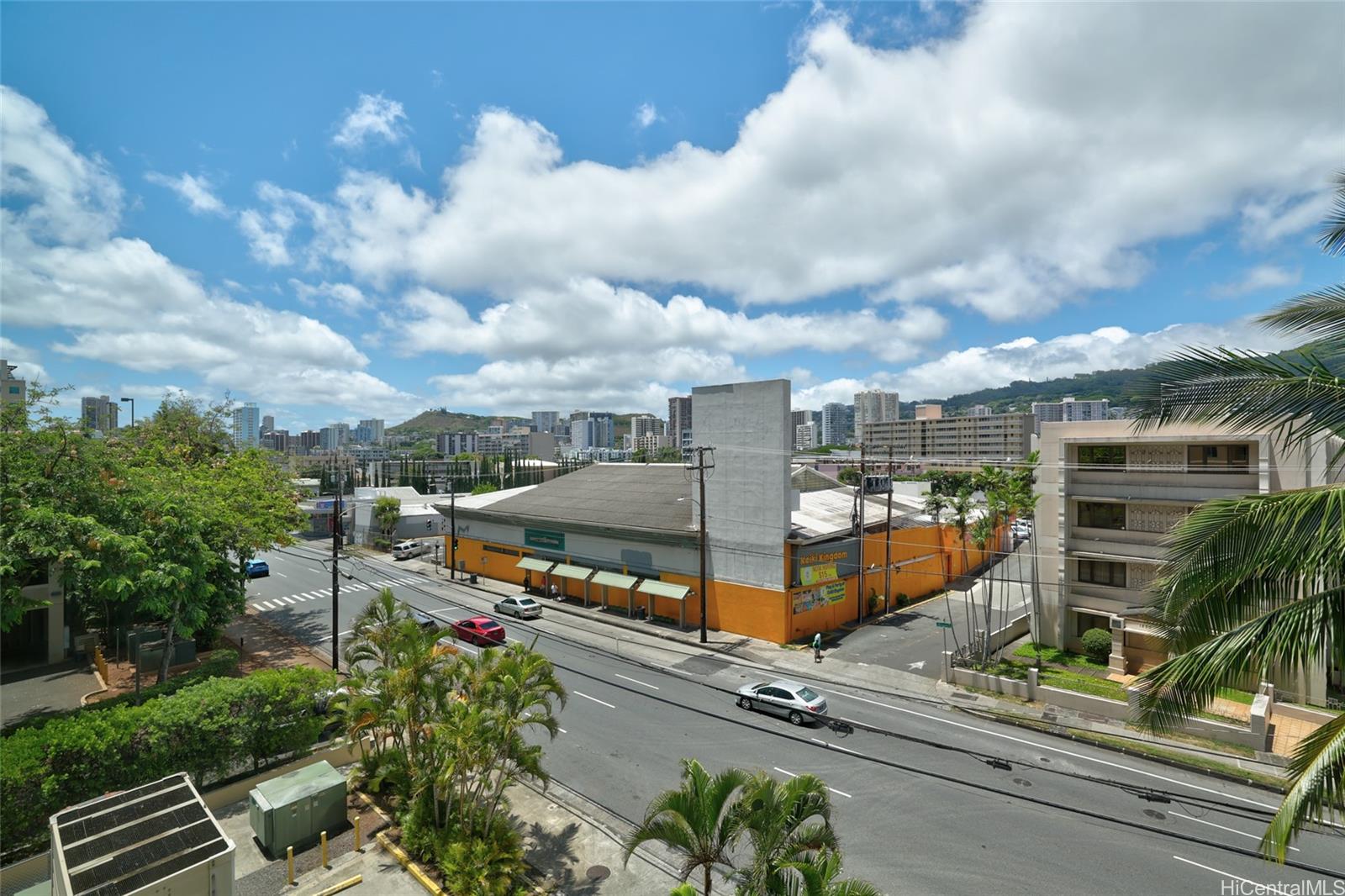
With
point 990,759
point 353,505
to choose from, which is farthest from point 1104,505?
point 353,505

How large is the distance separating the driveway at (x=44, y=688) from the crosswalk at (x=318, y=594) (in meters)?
11.4

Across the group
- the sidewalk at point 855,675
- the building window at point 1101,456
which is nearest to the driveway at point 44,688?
the sidewalk at point 855,675

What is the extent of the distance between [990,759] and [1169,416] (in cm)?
1452

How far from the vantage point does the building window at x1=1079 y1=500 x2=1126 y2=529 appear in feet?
92.7

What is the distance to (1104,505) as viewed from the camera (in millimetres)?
28797

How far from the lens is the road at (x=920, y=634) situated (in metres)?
28.4

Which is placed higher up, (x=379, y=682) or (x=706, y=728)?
(x=379, y=682)

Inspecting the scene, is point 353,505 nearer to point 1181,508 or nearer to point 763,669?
point 763,669

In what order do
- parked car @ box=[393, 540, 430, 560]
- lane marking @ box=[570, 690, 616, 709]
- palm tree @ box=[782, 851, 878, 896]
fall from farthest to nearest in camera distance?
parked car @ box=[393, 540, 430, 560], lane marking @ box=[570, 690, 616, 709], palm tree @ box=[782, 851, 878, 896]

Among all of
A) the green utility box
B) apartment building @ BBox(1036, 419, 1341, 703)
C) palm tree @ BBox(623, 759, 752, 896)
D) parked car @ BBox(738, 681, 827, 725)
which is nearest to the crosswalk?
the green utility box

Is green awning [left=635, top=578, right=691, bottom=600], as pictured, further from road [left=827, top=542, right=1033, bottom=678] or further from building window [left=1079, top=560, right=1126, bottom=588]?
building window [left=1079, top=560, right=1126, bottom=588]

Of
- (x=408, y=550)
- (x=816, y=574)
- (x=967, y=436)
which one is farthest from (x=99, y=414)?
(x=967, y=436)

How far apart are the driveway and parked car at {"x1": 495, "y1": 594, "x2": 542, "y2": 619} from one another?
17955 millimetres

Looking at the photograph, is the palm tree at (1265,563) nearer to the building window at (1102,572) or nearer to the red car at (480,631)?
the building window at (1102,572)
